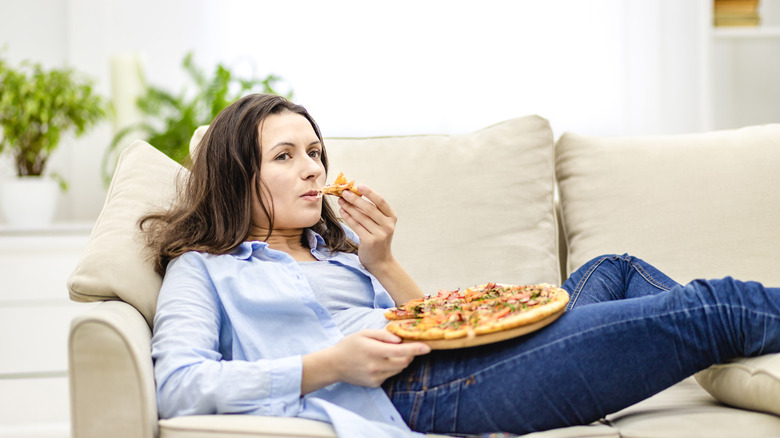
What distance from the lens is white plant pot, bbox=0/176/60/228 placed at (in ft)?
8.86

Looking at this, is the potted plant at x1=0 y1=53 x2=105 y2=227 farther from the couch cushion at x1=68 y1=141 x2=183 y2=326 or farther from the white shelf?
the white shelf

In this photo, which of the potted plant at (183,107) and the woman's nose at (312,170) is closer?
the woman's nose at (312,170)

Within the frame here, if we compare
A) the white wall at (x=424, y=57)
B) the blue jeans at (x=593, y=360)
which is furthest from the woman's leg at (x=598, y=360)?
the white wall at (x=424, y=57)

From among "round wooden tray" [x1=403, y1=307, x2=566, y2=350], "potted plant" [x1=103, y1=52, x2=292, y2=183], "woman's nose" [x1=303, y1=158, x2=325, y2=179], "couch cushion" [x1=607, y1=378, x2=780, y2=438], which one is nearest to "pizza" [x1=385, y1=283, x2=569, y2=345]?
"round wooden tray" [x1=403, y1=307, x2=566, y2=350]

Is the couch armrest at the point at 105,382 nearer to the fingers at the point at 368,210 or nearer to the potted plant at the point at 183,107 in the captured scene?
the fingers at the point at 368,210

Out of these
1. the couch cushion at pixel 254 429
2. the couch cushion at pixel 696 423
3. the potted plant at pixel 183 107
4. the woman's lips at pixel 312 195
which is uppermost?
the potted plant at pixel 183 107

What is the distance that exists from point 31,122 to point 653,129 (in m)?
2.70

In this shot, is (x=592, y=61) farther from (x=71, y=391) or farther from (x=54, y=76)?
A: (x=71, y=391)

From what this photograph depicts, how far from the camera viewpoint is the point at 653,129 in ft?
11.1

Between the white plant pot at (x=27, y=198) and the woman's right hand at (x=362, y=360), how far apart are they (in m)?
1.95

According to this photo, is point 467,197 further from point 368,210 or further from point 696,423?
point 696,423

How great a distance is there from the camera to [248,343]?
132 cm

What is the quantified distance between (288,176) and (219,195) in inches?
6.2

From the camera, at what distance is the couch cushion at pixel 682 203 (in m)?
1.84
